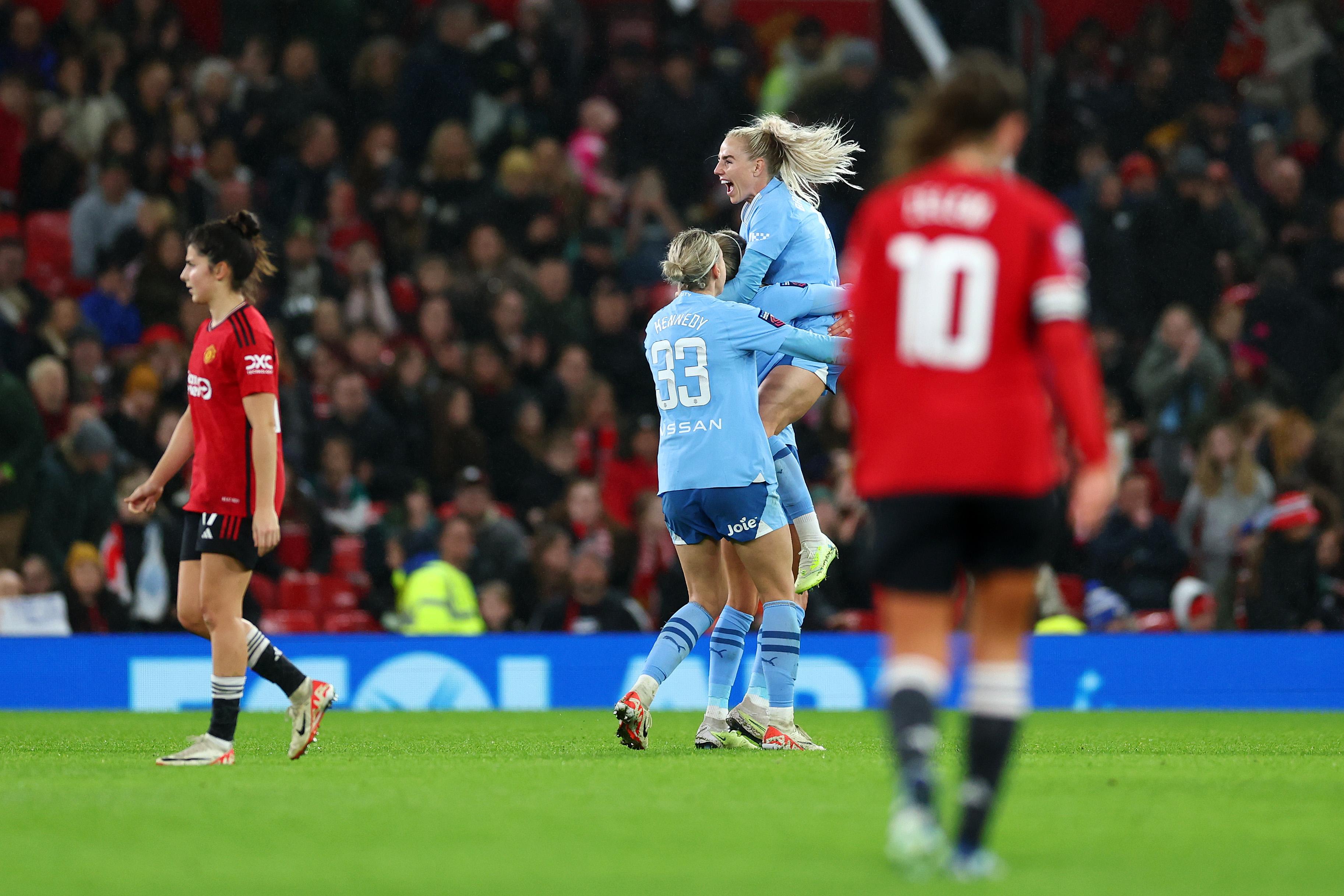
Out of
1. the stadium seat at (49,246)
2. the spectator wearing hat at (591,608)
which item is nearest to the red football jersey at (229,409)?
the spectator wearing hat at (591,608)

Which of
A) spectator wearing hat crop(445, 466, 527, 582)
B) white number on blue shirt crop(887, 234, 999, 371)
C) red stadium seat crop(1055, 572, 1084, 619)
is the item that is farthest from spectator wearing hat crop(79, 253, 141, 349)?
white number on blue shirt crop(887, 234, 999, 371)

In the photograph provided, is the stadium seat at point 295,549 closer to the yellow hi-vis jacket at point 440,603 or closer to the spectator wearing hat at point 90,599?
the yellow hi-vis jacket at point 440,603

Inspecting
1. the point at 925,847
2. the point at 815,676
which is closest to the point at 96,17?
the point at 815,676

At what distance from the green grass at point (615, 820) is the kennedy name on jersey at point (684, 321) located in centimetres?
185

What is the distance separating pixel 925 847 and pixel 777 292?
4.93 m

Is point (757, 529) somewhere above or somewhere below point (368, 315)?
below

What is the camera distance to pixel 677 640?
27.1 feet

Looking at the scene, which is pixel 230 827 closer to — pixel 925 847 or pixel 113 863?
pixel 113 863

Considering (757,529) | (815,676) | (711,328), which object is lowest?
(815,676)

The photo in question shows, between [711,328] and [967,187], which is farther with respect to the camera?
[711,328]

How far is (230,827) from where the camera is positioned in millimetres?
5250

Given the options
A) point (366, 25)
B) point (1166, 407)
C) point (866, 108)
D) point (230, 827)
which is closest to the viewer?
point (230, 827)

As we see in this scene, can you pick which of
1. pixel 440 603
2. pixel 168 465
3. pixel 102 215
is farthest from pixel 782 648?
pixel 102 215

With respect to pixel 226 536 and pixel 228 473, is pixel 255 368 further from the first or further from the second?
pixel 226 536
